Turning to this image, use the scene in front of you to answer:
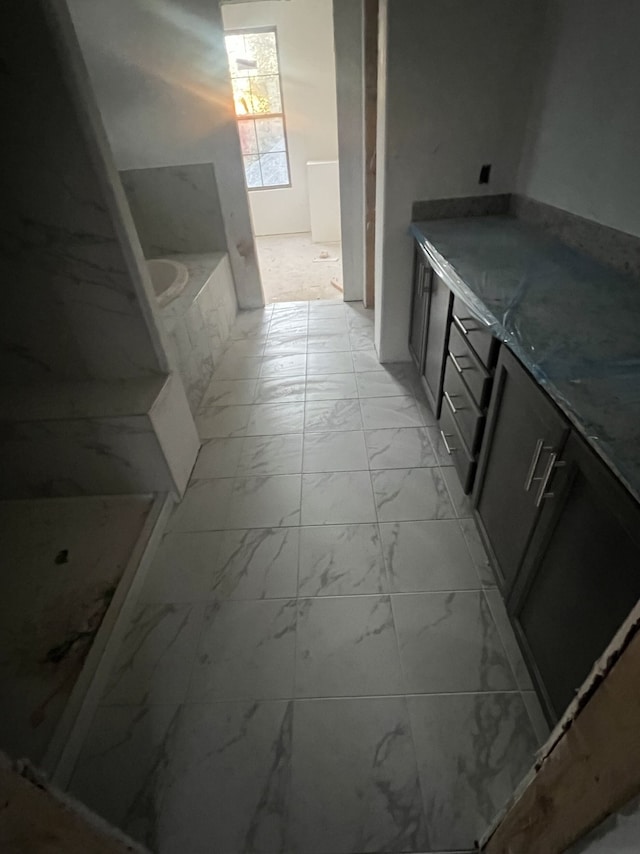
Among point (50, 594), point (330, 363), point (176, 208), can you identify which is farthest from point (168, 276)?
point (50, 594)

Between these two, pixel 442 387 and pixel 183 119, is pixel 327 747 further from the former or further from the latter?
pixel 183 119

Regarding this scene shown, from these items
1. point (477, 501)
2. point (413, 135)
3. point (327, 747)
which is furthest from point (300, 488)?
point (413, 135)

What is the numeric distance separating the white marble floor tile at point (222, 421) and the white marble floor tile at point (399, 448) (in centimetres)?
69

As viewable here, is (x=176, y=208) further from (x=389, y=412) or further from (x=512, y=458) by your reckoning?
(x=512, y=458)

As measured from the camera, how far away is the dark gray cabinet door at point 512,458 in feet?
3.12

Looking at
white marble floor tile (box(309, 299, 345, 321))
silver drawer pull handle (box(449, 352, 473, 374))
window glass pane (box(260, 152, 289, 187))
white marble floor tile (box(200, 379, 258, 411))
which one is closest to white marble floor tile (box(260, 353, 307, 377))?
white marble floor tile (box(200, 379, 258, 411))

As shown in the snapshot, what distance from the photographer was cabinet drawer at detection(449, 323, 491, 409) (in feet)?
4.21

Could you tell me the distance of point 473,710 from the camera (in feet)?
3.70

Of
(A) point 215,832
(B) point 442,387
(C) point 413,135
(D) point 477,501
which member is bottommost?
(A) point 215,832

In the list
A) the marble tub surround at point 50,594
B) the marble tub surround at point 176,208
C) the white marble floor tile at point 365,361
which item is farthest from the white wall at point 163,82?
the marble tub surround at point 50,594

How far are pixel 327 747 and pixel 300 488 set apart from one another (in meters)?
0.95

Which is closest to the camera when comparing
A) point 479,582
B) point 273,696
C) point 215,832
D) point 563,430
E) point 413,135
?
point 563,430

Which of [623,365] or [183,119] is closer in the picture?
[623,365]

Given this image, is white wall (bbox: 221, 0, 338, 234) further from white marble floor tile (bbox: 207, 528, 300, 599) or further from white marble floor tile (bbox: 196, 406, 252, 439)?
white marble floor tile (bbox: 207, 528, 300, 599)
